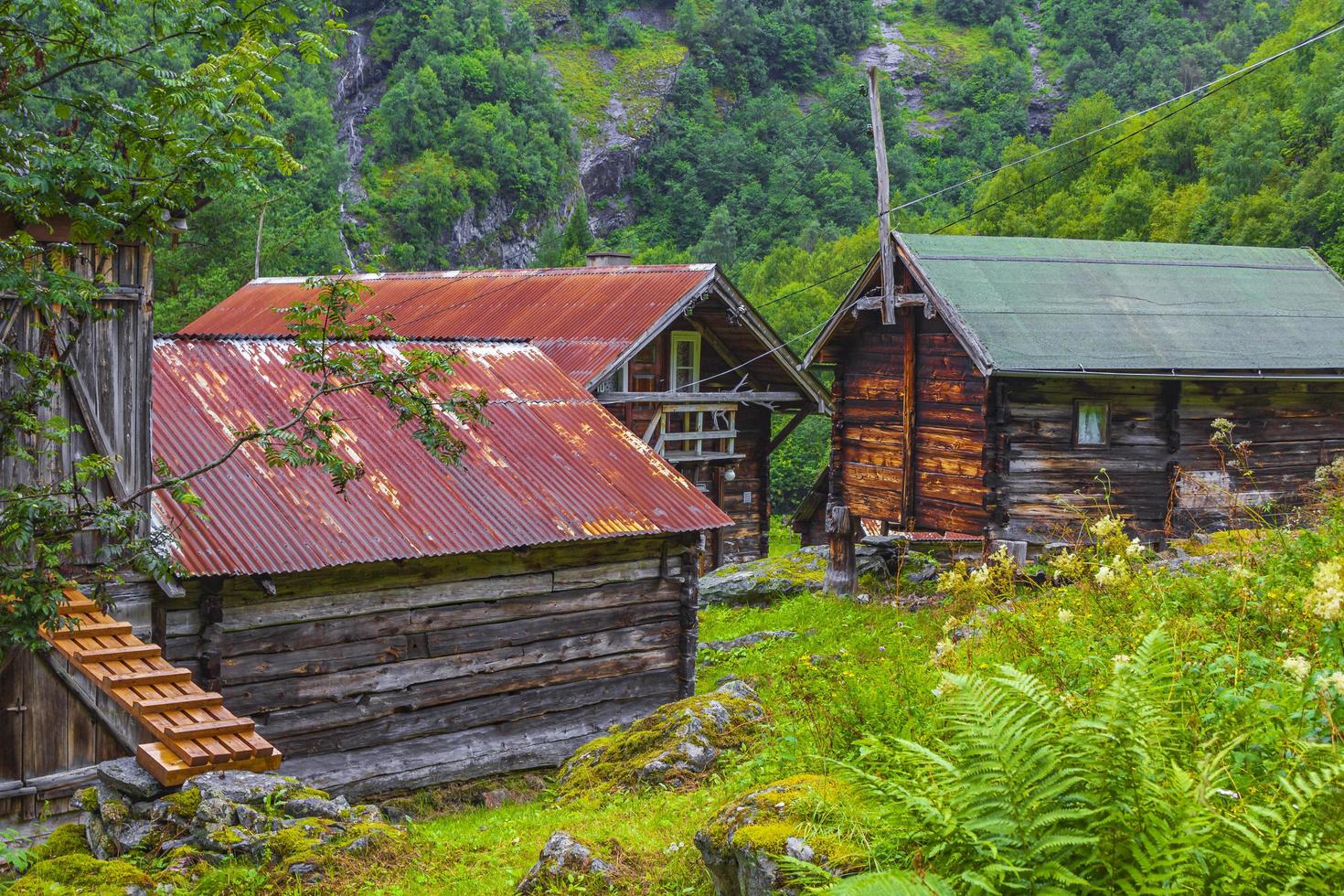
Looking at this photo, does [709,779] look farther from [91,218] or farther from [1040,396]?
[1040,396]

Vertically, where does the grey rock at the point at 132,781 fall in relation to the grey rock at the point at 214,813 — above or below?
above

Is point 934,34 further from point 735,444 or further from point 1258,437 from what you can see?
point 1258,437

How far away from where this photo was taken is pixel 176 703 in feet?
25.7

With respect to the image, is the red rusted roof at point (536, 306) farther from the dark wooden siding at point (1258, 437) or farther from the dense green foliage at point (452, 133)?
the dense green foliage at point (452, 133)

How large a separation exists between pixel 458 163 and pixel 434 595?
68987 mm

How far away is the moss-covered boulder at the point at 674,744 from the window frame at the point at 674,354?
595 inches

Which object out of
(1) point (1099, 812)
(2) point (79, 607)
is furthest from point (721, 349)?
(1) point (1099, 812)

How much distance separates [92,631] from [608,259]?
71.6 ft

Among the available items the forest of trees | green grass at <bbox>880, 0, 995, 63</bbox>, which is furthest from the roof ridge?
green grass at <bbox>880, 0, 995, 63</bbox>

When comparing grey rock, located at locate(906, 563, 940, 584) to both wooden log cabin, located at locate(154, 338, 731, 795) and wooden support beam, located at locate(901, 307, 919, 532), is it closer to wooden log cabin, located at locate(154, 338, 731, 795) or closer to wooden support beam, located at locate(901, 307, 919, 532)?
wooden support beam, located at locate(901, 307, 919, 532)

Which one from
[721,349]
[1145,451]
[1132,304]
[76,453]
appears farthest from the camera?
[721,349]

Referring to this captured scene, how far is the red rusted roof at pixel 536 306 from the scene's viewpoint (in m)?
22.0

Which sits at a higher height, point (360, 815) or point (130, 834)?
point (130, 834)

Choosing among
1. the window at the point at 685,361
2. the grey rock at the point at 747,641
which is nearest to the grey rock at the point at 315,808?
the grey rock at the point at 747,641
